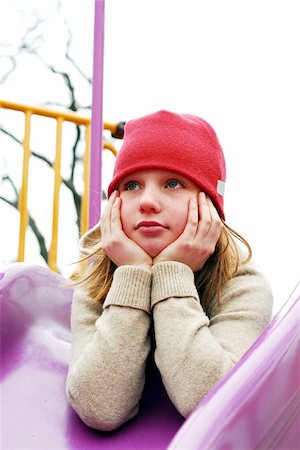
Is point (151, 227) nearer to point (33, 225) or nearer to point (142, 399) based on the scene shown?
point (142, 399)

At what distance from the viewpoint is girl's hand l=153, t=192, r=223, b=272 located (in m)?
0.81

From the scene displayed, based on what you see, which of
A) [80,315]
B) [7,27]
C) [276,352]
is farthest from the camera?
[7,27]

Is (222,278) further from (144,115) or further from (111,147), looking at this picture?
(111,147)

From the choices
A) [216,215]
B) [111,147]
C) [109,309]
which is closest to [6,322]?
[109,309]

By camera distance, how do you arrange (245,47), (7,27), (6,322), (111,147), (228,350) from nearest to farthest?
(228,350) < (6,322) < (111,147) < (245,47) < (7,27)

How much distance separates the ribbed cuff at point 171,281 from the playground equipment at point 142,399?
121 millimetres

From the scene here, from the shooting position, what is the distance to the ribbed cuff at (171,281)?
755 millimetres

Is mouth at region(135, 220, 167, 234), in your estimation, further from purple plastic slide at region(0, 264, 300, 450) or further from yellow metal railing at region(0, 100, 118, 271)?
yellow metal railing at region(0, 100, 118, 271)

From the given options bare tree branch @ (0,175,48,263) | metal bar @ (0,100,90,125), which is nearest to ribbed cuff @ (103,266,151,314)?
metal bar @ (0,100,90,125)

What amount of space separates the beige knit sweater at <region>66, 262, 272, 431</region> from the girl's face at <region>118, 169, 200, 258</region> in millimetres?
47

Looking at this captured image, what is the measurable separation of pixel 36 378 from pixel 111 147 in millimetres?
972

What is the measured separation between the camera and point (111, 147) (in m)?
1.73

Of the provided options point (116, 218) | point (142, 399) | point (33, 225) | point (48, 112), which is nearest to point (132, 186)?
point (116, 218)

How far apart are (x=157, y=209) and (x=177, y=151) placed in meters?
0.11
